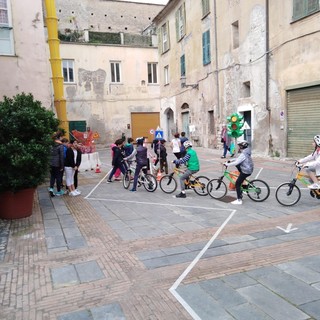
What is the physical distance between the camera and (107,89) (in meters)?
26.8

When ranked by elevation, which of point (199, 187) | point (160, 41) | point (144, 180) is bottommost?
point (199, 187)

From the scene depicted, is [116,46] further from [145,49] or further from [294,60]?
[294,60]

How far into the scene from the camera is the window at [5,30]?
12086mm

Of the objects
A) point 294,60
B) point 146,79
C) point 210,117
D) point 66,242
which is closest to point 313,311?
point 66,242

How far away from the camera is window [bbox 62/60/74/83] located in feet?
83.1

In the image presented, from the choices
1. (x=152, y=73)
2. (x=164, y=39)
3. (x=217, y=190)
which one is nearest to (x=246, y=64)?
(x=217, y=190)

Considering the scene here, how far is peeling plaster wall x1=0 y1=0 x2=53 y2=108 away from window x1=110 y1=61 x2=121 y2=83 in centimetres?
1435

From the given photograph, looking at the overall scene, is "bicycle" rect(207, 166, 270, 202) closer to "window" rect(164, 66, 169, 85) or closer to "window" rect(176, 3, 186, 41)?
"window" rect(176, 3, 186, 41)

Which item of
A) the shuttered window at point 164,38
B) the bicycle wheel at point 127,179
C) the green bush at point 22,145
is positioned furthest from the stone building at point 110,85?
the green bush at point 22,145

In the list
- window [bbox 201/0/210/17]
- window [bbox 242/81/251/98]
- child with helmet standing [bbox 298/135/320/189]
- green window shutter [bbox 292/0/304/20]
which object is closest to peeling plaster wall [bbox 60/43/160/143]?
window [bbox 201/0/210/17]

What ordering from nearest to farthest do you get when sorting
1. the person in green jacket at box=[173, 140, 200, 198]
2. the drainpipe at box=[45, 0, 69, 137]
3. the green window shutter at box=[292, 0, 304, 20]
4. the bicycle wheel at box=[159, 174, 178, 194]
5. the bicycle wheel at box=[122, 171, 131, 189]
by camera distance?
the person in green jacket at box=[173, 140, 200, 198] < the bicycle wheel at box=[159, 174, 178, 194] < the bicycle wheel at box=[122, 171, 131, 189] < the drainpipe at box=[45, 0, 69, 137] < the green window shutter at box=[292, 0, 304, 20]

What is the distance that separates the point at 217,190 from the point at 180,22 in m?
18.0

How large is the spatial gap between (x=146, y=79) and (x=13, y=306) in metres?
25.7

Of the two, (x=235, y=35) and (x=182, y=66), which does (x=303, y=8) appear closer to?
(x=235, y=35)
